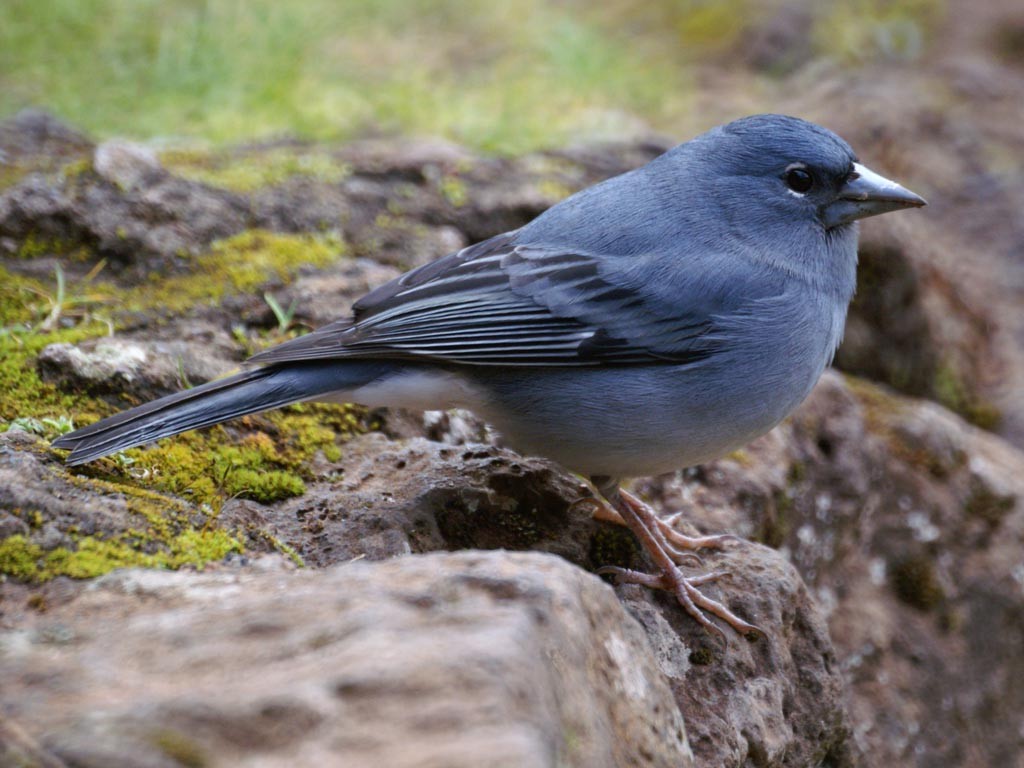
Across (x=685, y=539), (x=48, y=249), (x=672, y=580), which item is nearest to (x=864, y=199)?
(x=685, y=539)

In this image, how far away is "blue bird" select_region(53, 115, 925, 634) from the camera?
11.9 ft

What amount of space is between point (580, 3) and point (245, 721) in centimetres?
901

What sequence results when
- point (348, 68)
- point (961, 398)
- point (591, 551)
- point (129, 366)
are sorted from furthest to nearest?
point (348, 68)
point (961, 398)
point (129, 366)
point (591, 551)

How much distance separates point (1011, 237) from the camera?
24.6ft

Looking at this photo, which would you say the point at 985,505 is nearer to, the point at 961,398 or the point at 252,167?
the point at 961,398

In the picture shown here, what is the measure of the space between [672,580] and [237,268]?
249 cm

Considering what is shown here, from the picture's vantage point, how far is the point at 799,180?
4062 mm

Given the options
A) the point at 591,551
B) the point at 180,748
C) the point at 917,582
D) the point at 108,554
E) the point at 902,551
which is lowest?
the point at 917,582

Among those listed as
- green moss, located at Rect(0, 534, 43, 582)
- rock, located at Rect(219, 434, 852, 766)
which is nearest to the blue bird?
rock, located at Rect(219, 434, 852, 766)

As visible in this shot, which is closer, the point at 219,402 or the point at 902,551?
the point at 219,402

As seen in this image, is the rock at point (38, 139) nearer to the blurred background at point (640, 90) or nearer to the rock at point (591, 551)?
the blurred background at point (640, 90)

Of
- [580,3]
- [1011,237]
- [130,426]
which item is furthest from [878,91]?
[130,426]

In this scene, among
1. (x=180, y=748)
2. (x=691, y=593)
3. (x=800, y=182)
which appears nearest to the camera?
(x=180, y=748)

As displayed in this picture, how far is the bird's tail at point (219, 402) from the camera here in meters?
3.32
